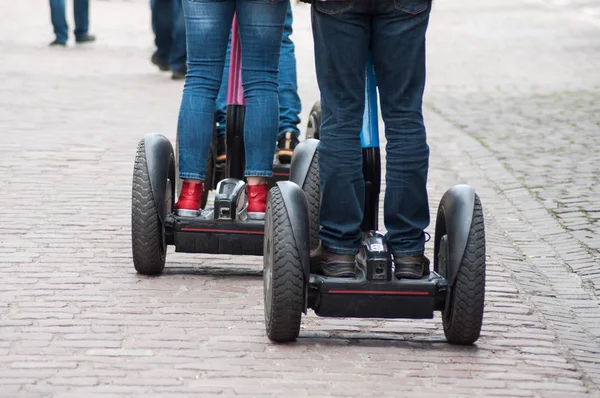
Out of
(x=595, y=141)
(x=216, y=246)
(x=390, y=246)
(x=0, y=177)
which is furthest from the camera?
(x=595, y=141)

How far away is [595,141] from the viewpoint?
938 centimetres

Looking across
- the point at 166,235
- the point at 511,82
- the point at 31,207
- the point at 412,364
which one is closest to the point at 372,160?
the point at 412,364

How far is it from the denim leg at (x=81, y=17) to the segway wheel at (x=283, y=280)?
12808 millimetres

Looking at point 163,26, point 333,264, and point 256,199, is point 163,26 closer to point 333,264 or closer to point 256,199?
point 256,199

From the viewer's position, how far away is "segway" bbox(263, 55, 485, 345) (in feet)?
13.2

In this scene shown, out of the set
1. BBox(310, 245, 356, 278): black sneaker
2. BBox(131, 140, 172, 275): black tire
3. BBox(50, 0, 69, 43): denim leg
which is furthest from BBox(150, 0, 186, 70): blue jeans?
BBox(310, 245, 356, 278): black sneaker

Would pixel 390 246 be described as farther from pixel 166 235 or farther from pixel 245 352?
pixel 166 235

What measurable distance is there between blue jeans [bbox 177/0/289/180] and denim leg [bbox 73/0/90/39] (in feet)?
38.4

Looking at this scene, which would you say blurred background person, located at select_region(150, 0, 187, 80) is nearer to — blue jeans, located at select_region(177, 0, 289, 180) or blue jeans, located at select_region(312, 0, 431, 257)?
blue jeans, located at select_region(177, 0, 289, 180)

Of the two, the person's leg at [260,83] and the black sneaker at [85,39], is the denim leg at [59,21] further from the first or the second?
the person's leg at [260,83]

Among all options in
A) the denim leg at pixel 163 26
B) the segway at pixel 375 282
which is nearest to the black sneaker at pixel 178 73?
the denim leg at pixel 163 26

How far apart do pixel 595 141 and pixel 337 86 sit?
570 centimetres

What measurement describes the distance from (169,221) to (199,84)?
56 cm

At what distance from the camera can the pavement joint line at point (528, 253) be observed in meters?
4.56
